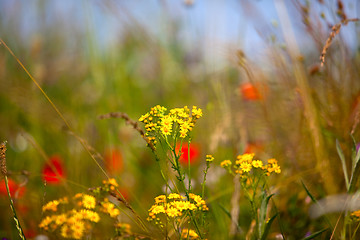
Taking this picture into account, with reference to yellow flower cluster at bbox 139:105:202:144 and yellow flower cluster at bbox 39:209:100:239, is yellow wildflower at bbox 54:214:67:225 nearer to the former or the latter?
yellow flower cluster at bbox 39:209:100:239

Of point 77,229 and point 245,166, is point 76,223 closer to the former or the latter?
point 77,229

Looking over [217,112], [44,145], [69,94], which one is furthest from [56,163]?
[69,94]

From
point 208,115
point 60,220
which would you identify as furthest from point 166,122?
point 208,115

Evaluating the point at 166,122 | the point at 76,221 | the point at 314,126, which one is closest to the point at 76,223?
the point at 76,221

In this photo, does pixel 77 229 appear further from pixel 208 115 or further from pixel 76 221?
pixel 208 115

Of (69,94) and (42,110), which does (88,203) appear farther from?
(69,94)

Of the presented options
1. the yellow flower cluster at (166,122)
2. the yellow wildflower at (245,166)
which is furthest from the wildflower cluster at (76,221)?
the yellow wildflower at (245,166)

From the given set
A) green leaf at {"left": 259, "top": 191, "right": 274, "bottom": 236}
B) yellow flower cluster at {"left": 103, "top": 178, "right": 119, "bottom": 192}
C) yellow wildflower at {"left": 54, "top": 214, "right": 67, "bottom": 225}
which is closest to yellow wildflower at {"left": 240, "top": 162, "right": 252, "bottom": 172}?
green leaf at {"left": 259, "top": 191, "right": 274, "bottom": 236}

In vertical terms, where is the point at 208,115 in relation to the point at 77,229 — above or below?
above

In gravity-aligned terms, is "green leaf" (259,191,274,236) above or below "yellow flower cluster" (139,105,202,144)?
below

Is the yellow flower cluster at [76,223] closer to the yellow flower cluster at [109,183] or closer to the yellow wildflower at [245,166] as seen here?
the yellow flower cluster at [109,183]

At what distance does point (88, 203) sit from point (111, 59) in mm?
1199

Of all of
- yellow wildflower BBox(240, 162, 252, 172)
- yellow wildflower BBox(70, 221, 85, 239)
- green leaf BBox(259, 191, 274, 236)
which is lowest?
green leaf BBox(259, 191, 274, 236)

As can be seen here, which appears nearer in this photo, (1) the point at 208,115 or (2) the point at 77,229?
(2) the point at 77,229
